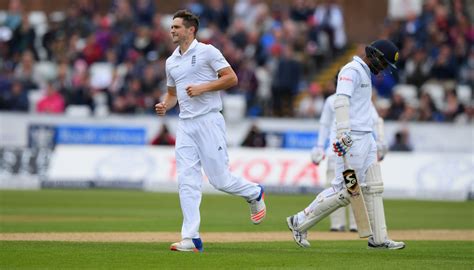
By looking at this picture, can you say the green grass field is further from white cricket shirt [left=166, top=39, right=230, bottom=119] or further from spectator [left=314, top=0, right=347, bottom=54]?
spectator [left=314, top=0, right=347, bottom=54]

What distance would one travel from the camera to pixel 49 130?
3259cm

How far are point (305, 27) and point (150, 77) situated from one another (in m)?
5.17

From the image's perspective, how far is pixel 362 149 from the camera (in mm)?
14109

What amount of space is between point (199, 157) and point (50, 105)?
20213 mm

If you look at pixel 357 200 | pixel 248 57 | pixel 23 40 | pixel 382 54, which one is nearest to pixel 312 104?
pixel 248 57

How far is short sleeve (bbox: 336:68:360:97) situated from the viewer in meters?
13.9

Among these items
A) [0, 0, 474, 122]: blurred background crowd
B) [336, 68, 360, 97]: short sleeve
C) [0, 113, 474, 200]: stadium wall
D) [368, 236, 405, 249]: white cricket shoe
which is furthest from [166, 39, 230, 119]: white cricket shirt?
[0, 0, 474, 122]: blurred background crowd

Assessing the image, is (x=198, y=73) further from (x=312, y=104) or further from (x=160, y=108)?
(x=312, y=104)

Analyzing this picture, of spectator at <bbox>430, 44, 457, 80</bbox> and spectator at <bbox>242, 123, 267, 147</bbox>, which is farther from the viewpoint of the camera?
spectator at <bbox>430, 44, 457, 80</bbox>

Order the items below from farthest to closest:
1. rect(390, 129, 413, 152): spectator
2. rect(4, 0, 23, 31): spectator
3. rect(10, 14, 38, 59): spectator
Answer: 1. rect(4, 0, 23, 31): spectator
2. rect(10, 14, 38, 59): spectator
3. rect(390, 129, 413, 152): spectator

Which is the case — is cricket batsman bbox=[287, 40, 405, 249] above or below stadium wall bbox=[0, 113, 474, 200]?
above

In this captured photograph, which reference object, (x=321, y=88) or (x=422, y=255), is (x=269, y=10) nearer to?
(x=321, y=88)

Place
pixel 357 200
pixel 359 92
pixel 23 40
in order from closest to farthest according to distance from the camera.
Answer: pixel 357 200 → pixel 359 92 → pixel 23 40

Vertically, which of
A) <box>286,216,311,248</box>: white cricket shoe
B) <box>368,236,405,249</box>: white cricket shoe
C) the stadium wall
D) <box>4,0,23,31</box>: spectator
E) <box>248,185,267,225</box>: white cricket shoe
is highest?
<box>4,0,23,31</box>: spectator
